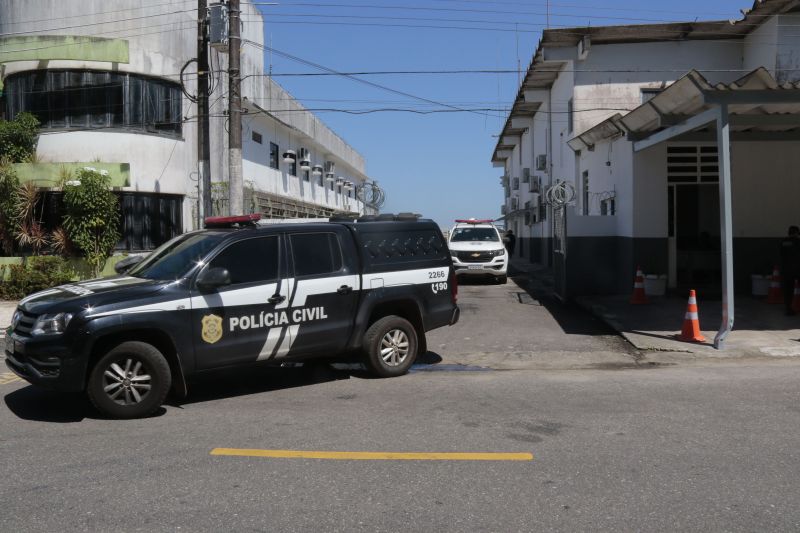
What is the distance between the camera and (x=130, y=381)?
22.1 ft

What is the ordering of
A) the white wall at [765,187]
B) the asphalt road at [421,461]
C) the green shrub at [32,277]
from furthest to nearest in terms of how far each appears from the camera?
the green shrub at [32,277] → the white wall at [765,187] → the asphalt road at [421,461]

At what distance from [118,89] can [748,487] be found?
1797cm

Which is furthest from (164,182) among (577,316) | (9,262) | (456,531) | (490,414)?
(456,531)

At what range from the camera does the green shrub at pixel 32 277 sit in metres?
17.8

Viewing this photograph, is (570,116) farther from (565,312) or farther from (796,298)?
(796,298)

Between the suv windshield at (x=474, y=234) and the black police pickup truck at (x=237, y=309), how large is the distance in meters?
14.0

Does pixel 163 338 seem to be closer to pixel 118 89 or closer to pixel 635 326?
pixel 635 326

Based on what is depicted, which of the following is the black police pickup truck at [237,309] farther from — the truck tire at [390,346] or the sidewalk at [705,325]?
the sidewalk at [705,325]

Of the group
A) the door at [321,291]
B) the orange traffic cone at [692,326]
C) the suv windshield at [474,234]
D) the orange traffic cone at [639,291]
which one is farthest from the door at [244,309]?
the suv windshield at [474,234]

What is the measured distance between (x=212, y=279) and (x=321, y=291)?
1373 mm

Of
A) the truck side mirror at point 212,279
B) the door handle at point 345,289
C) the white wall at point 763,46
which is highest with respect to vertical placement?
the white wall at point 763,46

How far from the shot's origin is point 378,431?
20.5 ft

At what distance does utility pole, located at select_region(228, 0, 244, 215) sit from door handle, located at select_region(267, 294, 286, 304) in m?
8.22

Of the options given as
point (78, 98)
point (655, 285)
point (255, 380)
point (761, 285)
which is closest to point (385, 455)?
point (255, 380)
